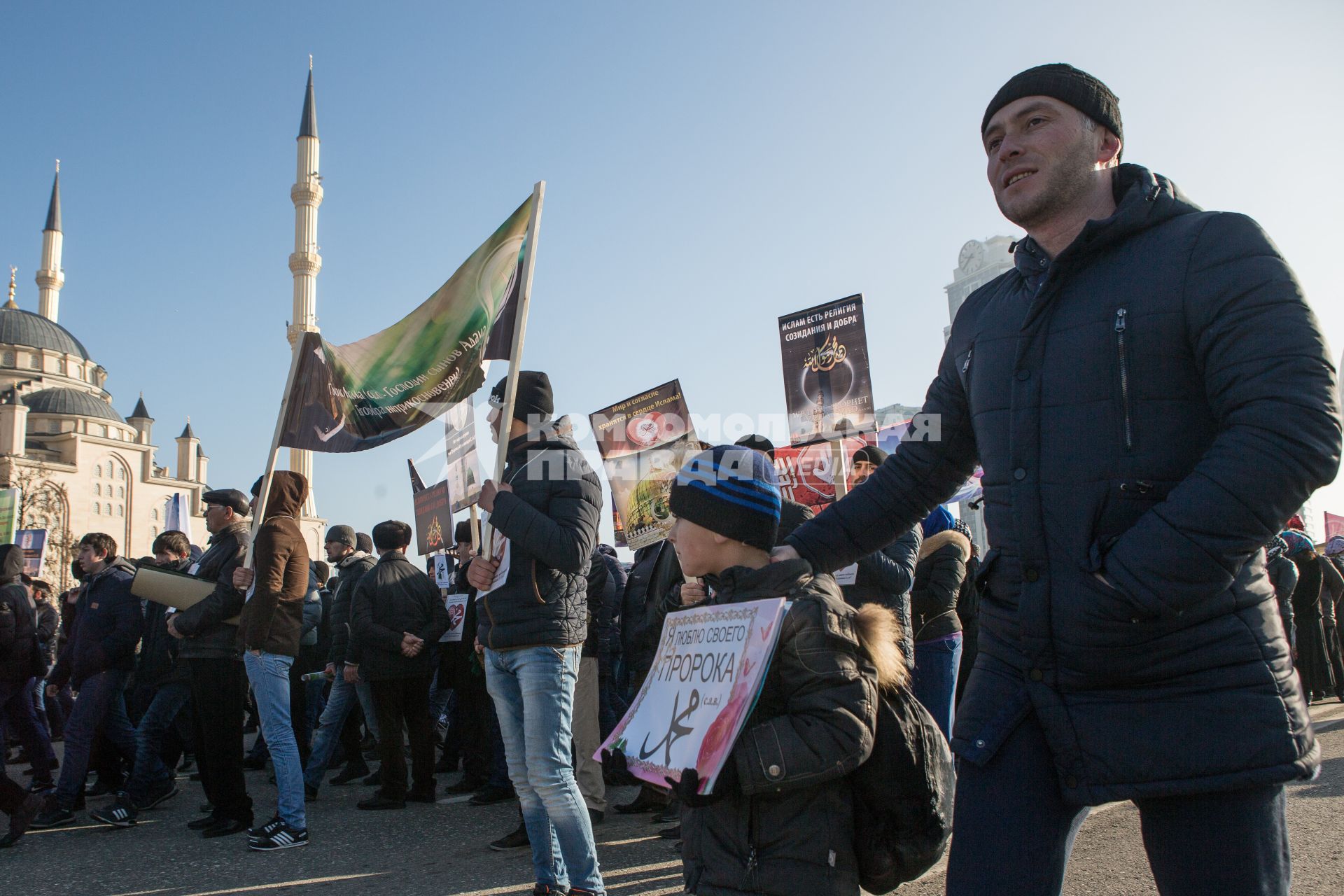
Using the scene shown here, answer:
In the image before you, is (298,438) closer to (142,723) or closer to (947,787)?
(142,723)

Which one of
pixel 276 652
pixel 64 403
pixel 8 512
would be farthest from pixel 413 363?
pixel 64 403

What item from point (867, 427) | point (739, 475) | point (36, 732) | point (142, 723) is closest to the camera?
point (739, 475)

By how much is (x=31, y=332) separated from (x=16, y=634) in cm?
9733

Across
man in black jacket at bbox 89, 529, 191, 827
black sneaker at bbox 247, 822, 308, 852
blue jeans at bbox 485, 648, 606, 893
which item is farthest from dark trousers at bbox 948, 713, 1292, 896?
man in black jacket at bbox 89, 529, 191, 827

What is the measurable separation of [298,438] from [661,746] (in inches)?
193

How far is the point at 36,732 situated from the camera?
791 cm

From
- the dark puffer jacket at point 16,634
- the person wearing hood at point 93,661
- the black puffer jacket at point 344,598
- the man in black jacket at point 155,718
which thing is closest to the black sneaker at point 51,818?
the person wearing hood at point 93,661

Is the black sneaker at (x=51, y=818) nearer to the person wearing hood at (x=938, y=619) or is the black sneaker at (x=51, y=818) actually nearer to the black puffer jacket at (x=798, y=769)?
the person wearing hood at (x=938, y=619)

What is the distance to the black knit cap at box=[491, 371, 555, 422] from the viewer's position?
4.86 metres

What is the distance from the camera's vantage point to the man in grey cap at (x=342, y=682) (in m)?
8.22

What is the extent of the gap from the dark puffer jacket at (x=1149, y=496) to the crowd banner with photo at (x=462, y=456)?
320 centimetres

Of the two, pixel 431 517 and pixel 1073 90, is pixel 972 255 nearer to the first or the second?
pixel 431 517

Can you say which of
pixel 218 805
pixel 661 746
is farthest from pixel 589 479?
pixel 218 805

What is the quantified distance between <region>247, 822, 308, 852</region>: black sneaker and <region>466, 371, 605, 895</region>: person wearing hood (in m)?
2.49
